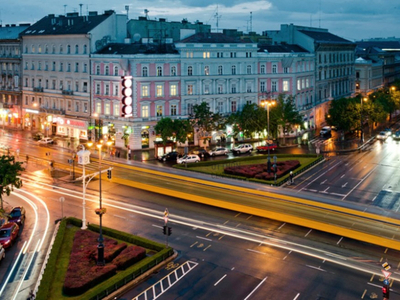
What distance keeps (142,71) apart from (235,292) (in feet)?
193

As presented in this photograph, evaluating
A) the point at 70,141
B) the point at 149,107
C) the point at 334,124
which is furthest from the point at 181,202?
the point at 334,124

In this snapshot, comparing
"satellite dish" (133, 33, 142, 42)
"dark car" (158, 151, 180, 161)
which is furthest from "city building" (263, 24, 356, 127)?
"dark car" (158, 151, 180, 161)

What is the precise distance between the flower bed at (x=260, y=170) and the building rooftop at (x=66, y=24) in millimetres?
43984

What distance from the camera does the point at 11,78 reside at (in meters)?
118

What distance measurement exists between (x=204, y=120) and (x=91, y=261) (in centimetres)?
5191

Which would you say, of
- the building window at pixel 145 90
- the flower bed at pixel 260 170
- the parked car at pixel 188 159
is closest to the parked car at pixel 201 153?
the parked car at pixel 188 159

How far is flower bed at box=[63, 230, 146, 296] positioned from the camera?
3491 centimetres

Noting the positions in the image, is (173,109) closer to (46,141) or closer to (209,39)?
(209,39)

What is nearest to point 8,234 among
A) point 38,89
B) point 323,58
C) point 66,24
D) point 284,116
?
point 284,116

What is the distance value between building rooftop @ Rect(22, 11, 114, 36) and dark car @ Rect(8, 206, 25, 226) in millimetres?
52167

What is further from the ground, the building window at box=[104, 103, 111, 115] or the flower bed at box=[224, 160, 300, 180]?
the building window at box=[104, 103, 111, 115]

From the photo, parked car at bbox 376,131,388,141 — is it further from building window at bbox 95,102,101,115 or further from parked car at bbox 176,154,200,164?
building window at bbox 95,102,101,115

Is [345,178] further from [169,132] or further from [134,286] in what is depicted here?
[134,286]

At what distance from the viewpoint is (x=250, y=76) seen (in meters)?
97.9
